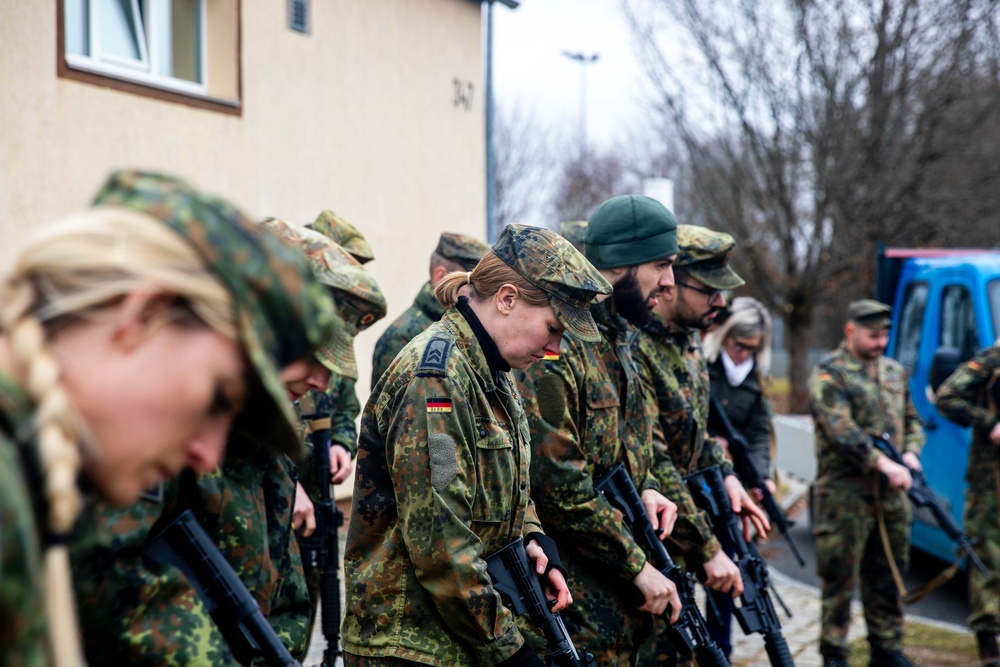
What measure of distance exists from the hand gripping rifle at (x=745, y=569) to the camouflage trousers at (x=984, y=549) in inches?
86.1

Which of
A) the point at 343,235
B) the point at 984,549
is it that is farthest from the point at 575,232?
the point at 984,549

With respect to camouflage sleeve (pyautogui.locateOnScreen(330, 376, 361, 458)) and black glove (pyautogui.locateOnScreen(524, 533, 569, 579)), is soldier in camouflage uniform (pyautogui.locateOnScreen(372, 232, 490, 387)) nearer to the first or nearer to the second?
camouflage sleeve (pyautogui.locateOnScreen(330, 376, 361, 458))

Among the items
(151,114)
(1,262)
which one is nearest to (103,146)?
(151,114)

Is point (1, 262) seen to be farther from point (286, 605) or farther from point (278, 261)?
point (278, 261)

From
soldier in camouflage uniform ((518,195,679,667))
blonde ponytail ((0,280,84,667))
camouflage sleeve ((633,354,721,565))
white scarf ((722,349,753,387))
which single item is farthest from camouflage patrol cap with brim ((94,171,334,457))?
white scarf ((722,349,753,387))

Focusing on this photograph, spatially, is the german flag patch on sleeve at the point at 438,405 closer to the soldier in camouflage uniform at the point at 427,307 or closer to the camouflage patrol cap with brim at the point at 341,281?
the camouflage patrol cap with brim at the point at 341,281

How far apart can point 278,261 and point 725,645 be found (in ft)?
14.7

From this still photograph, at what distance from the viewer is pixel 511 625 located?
8.21 ft

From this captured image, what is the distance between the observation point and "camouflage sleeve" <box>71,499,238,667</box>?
1633 millimetres

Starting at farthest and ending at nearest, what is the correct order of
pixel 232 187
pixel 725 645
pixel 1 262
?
1. pixel 232 187
2. pixel 1 262
3. pixel 725 645

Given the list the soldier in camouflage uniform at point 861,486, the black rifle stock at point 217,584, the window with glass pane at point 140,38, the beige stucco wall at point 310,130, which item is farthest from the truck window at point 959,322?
the black rifle stock at point 217,584

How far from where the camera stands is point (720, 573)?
3887 millimetres

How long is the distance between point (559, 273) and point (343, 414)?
218 centimetres

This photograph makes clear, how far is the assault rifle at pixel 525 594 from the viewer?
2650 millimetres
